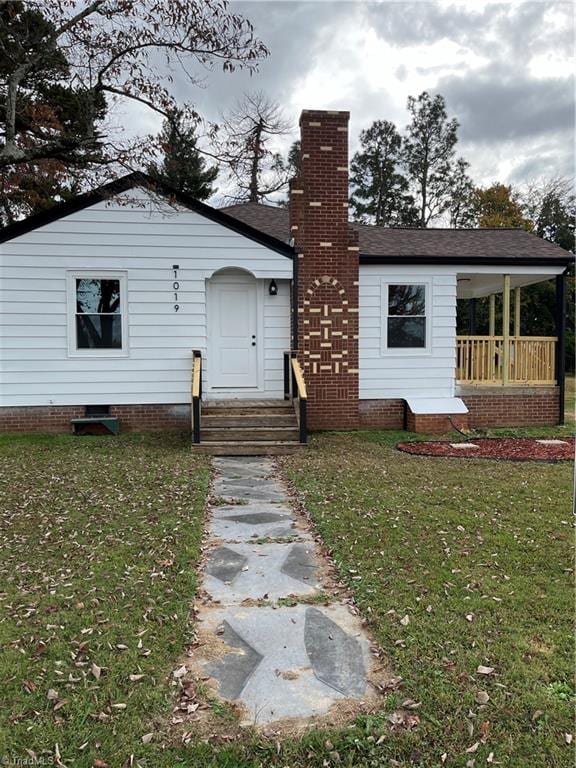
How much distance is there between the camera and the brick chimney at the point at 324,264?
9.92m

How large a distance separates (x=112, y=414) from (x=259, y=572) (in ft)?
21.5

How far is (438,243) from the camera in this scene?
37.2 ft

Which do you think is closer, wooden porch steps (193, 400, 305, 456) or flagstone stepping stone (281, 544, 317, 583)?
flagstone stepping stone (281, 544, 317, 583)

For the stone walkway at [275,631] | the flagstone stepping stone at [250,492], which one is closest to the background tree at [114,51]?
the flagstone stepping stone at [250,492]

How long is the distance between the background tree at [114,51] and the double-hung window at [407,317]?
16.2ft

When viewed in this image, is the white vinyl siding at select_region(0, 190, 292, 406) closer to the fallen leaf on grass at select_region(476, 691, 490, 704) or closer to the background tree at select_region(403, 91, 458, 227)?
the fallen leaf on grass at select_region(476, 691, 490, 704)

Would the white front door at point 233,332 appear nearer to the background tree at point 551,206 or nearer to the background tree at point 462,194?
the background tree at point 462,194

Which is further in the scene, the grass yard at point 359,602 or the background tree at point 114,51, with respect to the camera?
the background tree at point 114,51

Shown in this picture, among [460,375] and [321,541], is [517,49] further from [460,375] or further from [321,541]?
[321,541]

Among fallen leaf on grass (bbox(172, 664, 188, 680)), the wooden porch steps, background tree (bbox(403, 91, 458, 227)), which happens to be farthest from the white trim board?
background tree (bbox(403, 91, 458, 227))

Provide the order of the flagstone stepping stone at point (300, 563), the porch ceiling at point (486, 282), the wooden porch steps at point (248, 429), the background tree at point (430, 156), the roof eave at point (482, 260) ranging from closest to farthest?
the flagstone stepping stone at point (300, 563) < the wooden porch steps at point (248, 429) < the roof eave at point (482, 260) < the porch ceiling at point (486, 282) < the background tree at point (430, 156)

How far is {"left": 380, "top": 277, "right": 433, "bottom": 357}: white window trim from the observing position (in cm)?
1043

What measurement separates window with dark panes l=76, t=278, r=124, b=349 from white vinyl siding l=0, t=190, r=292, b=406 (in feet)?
0.71

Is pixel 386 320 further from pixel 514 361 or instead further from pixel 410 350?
pixel 514 361
